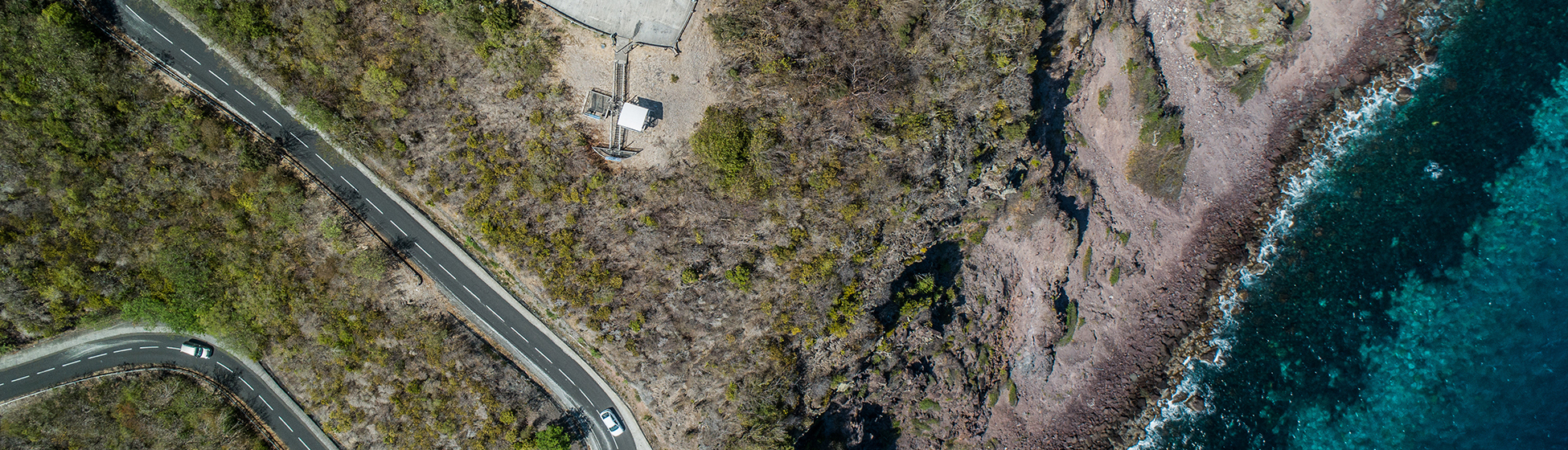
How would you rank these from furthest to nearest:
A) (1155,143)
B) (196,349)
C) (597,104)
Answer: (1155,143) → (196,349) → (597,104)

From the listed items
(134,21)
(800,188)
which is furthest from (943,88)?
(134,21)

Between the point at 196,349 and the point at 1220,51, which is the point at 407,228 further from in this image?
the point at 1220,51

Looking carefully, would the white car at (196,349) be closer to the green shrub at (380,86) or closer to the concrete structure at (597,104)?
the green shrub at (380,86)

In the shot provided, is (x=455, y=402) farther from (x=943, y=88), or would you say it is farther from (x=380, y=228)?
(x=943, y=88)

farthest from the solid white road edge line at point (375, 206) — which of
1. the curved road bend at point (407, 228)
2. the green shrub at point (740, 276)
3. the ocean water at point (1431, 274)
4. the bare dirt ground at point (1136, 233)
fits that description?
the ocean water at point (1431, 274)

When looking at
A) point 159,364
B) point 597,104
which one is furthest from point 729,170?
point 159,364
